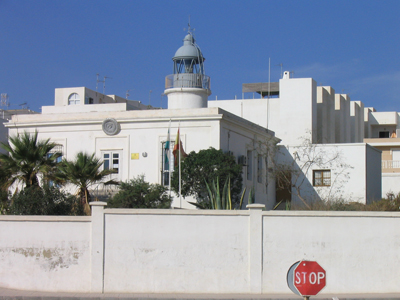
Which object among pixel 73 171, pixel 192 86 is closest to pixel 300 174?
pixel 192 86

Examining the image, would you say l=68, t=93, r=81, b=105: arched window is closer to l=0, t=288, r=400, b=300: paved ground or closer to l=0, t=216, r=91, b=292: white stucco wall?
l=0, t=216, r=91, b=292: white stucco wall

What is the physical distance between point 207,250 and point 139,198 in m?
6.99

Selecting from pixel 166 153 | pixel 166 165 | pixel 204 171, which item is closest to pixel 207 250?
pixel 204 171

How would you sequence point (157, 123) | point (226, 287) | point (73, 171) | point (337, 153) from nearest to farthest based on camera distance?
point (226, 287), point (73, 171), point (157, 123), point (337, 153)

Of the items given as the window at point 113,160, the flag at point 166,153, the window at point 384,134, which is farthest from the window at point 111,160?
the window at point 384,134

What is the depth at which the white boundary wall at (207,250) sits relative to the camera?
14781 millimetres

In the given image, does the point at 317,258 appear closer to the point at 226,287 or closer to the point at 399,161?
the point at 226,287

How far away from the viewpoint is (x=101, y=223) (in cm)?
1491

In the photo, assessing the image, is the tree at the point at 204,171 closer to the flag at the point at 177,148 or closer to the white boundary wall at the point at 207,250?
the flag at the point at 177,148

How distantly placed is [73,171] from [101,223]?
482cm

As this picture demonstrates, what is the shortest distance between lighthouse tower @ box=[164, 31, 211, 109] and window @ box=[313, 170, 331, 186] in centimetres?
718

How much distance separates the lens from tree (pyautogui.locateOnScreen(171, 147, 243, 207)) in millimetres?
23266

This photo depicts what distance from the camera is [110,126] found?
87.0 feet

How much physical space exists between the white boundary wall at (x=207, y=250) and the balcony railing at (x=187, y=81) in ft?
55.3
